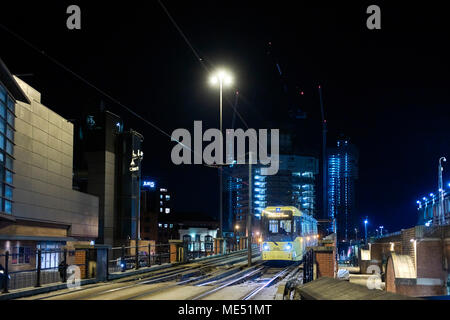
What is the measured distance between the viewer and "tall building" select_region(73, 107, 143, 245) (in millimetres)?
64062

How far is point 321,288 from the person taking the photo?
7.29 metres

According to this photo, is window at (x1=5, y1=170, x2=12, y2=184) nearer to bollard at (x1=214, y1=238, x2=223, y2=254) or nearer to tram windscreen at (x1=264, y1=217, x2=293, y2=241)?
bollard at (x1=214, y1=238, x2=223, y2=254)

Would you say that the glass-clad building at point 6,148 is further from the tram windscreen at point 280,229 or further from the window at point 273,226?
the tram windscreen at point 280,229

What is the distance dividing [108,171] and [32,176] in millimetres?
29574

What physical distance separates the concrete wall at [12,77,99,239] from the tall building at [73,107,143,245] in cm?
1623

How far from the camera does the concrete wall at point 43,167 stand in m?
33.4

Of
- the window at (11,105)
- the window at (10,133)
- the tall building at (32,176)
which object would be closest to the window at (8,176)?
the tall building at (32,176)

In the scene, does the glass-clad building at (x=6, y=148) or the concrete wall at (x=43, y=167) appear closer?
the glass-clad building at (x=6, y=148)

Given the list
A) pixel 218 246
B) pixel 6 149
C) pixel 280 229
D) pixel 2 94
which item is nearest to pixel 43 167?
pixel 6 149

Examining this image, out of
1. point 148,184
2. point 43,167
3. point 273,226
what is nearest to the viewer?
point 273,226

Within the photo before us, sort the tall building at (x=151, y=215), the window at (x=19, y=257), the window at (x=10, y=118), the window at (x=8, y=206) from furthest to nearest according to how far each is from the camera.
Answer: the tall building at (x=151, y=215) < the window at (x=19, y=257) < the window at (x=8, y=206) < the window at (x=10, y=118)

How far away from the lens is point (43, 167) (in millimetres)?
37594

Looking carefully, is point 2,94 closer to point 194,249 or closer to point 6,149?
point 6,149

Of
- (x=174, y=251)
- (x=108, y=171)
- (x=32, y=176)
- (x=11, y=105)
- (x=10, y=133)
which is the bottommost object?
(x=174, y=251)
